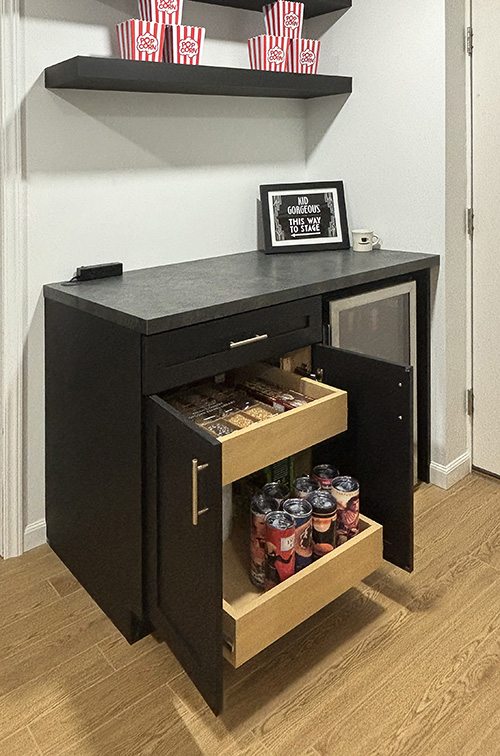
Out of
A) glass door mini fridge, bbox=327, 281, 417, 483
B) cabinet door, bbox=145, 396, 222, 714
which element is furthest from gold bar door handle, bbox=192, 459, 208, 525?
glass door mini fridge, bbox=327, 281, 417, 483

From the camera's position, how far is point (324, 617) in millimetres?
1771

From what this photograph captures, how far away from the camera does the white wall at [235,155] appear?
1964mm

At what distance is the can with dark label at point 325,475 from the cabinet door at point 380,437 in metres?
0.07

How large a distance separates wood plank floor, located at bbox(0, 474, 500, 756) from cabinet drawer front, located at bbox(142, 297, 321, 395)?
74 centimetres

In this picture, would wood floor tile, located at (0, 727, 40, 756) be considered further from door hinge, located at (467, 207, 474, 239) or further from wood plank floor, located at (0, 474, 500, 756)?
door hinge, located at (467, 207, 474, 239)

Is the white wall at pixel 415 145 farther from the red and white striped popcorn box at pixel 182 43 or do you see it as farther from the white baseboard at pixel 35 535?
the white baseboard at pixel 35 535

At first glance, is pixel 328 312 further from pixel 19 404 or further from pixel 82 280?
pixel 19 404

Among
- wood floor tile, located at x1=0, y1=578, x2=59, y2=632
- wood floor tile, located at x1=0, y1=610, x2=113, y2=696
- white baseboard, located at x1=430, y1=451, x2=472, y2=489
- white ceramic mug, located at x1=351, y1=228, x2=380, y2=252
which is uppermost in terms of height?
white ceramic mug, located at x1=351, y1=228, x2=380, y2=252

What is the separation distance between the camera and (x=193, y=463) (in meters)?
1.29

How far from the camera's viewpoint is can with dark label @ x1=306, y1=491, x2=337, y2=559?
1.68 m

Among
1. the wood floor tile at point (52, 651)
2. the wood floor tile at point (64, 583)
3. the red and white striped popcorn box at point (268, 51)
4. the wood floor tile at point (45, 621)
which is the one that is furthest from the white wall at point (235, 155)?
the wood floor tile at point (52, 651)

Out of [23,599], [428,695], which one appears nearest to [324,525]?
[428,695]

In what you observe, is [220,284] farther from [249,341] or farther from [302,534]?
[302,534]

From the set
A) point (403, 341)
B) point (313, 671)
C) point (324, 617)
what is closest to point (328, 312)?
point (403, 341)
